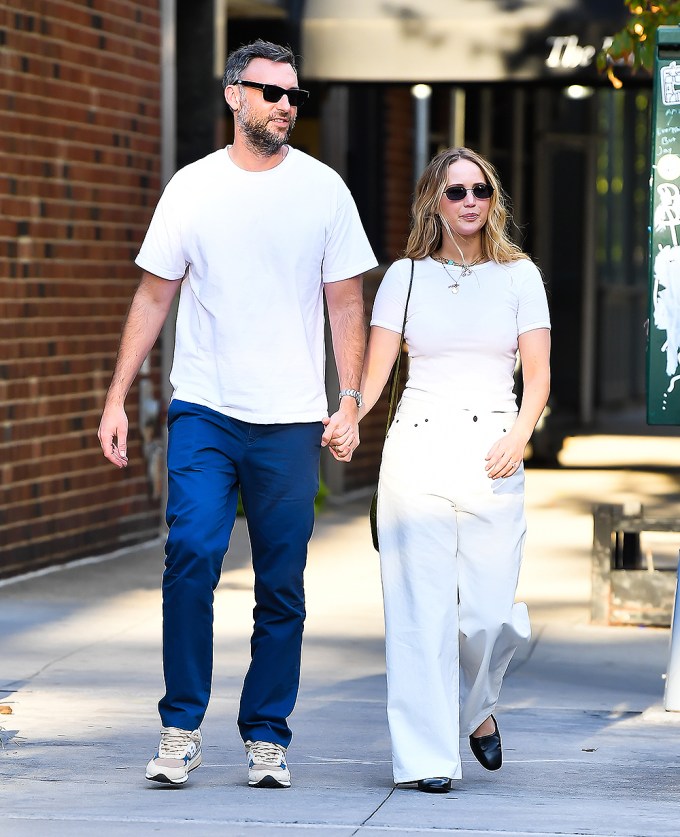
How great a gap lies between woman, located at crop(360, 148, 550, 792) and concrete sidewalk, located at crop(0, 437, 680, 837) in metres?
0.31

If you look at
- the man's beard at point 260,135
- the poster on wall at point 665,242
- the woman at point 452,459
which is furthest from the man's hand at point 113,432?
the poster on wall at point 665,242

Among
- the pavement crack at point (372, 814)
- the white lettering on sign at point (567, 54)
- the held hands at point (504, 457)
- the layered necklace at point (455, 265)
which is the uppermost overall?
the white lettering on sign at point (567, 54)

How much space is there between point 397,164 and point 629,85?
140 inches

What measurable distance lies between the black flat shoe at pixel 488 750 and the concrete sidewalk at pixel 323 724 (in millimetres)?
65

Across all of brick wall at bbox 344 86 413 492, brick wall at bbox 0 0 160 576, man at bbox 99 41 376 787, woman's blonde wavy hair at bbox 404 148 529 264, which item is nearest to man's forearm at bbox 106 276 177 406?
man at bbox 99 41 376 787

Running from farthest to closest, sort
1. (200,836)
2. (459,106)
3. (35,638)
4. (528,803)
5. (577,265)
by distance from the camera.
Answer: (577,265) → (459,106) → (35,638) → (528,803) → (200,836)

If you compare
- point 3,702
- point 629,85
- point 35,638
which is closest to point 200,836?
point 3,702

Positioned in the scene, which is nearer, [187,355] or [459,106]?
[187,355]

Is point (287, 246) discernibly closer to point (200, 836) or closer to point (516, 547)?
point (516, 547)

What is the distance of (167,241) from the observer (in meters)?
5.29

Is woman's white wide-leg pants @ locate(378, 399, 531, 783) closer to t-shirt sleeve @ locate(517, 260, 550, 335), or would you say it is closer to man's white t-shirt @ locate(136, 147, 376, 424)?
t-shirt sleeve @ locate(517, 260, 550, 335)

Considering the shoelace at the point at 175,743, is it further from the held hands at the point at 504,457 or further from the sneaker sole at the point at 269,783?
the held hands at the point at 504,457

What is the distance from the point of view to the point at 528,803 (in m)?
5.23

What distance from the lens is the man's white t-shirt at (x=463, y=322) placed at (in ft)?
17.4
